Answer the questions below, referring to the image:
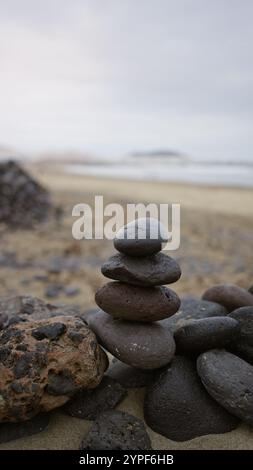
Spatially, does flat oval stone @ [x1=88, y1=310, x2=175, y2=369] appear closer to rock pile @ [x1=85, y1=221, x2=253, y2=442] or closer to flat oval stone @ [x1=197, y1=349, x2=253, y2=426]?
rock pile @ [x1=85, y1=221, x2=253, y2=442]

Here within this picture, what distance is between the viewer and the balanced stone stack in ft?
10.9

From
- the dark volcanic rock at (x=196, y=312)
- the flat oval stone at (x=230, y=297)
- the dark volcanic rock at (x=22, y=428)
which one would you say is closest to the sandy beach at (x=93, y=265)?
the dark volcanic rock at (x=22, y=428)

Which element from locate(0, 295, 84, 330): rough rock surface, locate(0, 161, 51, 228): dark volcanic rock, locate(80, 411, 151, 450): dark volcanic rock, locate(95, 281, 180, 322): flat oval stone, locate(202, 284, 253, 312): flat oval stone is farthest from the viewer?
locate(0, 161, 51, 228): dark volcanic rock

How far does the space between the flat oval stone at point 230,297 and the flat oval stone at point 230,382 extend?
2.99 ft

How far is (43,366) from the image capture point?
Answer: 3.12 m

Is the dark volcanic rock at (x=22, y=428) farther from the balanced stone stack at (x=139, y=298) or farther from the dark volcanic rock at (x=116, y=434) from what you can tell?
the balanced stone stack at (x=139, y=298)

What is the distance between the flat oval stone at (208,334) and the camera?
339cm

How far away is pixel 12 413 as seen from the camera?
3.01 metres

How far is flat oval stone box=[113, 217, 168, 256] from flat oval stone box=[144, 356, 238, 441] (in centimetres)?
93

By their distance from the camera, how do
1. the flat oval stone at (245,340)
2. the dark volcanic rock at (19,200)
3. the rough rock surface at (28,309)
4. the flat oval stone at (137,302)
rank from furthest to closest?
1. the dark volcanic rock at (19,200)
2. the rough rock surface at (28,309)
3. the flat oval stone at (245,340)
4. the flat oval stone at (137,302)

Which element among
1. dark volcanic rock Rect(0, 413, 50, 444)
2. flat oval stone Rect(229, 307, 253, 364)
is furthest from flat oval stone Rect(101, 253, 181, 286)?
dark volcanic rock Rect(0, 413, 50, 444)

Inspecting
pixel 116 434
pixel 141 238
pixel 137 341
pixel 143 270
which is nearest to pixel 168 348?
pixel 137 341
